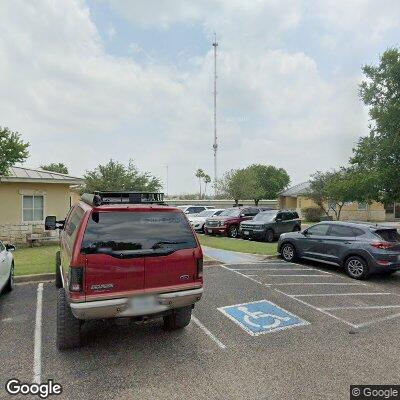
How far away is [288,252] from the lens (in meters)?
11.6

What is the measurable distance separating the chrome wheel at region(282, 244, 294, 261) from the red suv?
7568mm

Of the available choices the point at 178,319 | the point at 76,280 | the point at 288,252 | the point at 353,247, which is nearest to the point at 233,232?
the point at 288,252

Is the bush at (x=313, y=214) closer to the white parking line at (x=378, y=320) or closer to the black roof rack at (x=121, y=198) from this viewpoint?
the white parking line at (x=378, y=320)

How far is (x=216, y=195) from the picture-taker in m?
46.9

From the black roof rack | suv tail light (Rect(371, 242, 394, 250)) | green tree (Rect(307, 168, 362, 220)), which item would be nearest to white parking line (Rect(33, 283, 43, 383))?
the black roof rack

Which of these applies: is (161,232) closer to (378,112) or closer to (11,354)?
(11,354)

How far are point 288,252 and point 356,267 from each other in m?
2.70

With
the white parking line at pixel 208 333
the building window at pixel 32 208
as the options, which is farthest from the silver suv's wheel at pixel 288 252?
the building window at pixel 32 208

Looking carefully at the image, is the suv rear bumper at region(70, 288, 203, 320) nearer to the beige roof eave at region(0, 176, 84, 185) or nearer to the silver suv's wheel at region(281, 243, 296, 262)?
the silver suv's wheel at region(281, 243, 296, 262)

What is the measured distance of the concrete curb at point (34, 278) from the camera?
8.07m

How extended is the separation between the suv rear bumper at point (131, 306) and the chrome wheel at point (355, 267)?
638 cm

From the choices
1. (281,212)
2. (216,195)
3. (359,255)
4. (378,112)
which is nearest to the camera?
(359,255)

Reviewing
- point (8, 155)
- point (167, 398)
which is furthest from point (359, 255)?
point (8, 155)

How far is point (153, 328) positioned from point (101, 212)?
2.26 m
